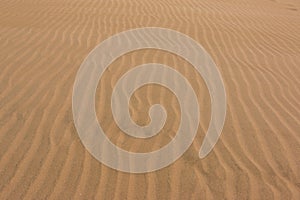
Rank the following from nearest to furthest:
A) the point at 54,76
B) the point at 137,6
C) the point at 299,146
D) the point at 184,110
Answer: the point at 299,146, the point at 184,110, the point at 54,76, the point at 137,6

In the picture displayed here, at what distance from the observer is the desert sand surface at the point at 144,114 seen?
2896mm

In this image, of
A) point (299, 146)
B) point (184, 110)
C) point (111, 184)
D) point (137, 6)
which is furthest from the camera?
point (137, 6)

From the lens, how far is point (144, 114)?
12.7ft

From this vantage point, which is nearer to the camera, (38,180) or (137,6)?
(38,180)

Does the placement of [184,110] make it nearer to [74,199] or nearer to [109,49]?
[74,199]

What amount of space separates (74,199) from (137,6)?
7300 millimetres

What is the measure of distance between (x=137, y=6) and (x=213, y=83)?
5220mm

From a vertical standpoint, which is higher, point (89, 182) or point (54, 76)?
point (54, 76)

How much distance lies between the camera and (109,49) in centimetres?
567

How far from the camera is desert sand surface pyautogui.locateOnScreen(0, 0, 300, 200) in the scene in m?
2.90

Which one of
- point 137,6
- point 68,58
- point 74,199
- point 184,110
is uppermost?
point 137,6

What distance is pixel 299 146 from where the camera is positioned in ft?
11.4

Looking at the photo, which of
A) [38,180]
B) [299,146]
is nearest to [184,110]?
[299,146]

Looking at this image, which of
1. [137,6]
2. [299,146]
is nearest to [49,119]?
[299,146]
